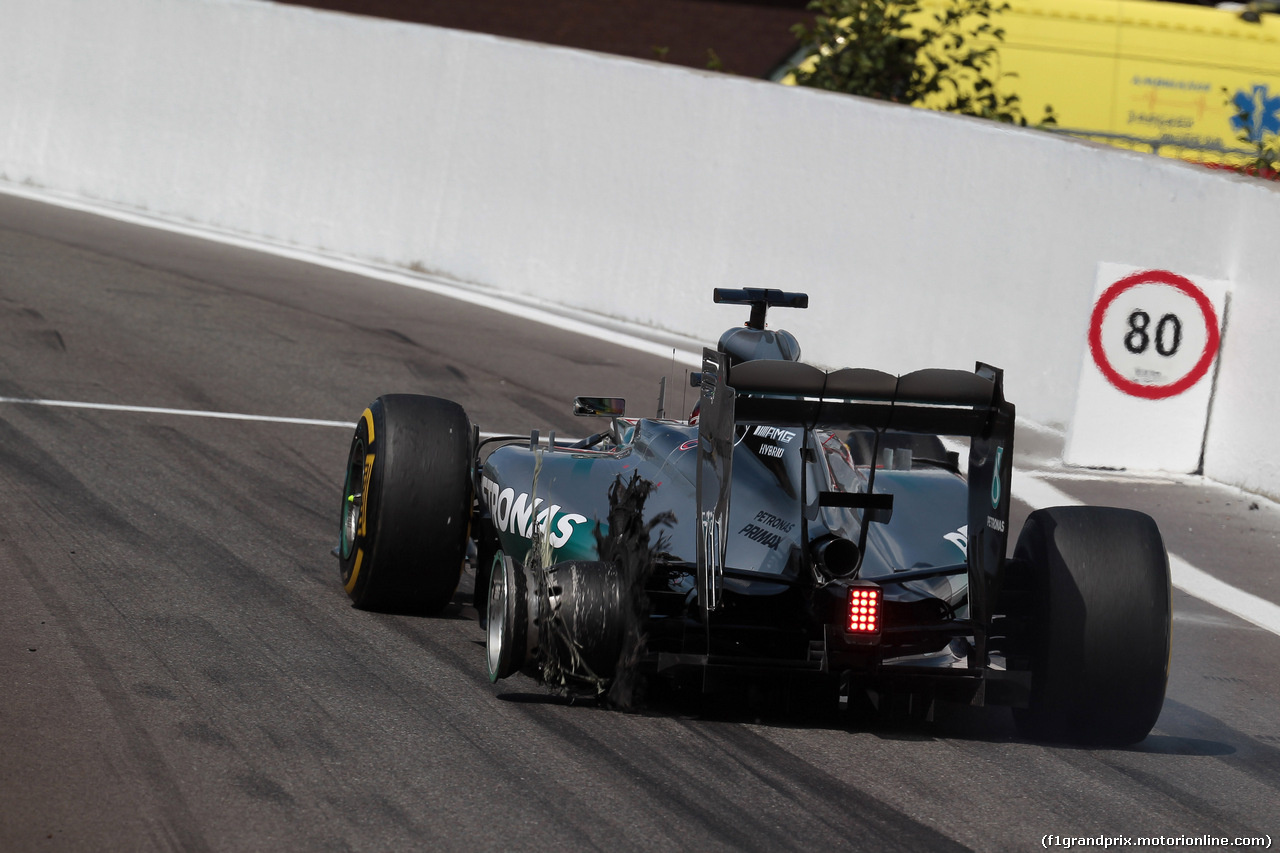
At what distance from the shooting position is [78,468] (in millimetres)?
8242

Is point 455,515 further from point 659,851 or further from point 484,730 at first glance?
point 659,851

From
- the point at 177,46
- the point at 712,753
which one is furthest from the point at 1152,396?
the point at 177,46

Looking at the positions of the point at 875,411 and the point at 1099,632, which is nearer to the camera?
the point at 875,411

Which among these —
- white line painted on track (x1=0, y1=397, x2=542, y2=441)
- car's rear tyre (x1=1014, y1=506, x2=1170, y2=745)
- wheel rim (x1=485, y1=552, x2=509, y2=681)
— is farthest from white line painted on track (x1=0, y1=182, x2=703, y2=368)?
car's rear tyre (x1=1014, y1=506, x2=1170, y2=745)

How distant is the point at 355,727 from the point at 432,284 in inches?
402

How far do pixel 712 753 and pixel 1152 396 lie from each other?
6.14 m

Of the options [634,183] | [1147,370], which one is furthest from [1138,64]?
[1147,370]

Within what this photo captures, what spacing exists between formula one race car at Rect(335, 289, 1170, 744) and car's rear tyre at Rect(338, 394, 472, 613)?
1.52 feet

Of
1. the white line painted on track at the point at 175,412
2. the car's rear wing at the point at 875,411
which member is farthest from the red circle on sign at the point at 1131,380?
the car's rear wing at the point at 875,411

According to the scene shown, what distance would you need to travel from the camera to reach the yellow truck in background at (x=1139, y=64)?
1759cm

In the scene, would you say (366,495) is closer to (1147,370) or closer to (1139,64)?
(1147,370)

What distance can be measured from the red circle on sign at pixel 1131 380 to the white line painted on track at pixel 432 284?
2.96 metres

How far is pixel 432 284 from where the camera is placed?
1509 centimetres

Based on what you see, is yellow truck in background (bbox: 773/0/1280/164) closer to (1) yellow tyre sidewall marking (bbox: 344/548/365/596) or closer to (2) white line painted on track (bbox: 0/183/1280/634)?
(2) white line painted on track (bbox: 0/183/1280/634)
